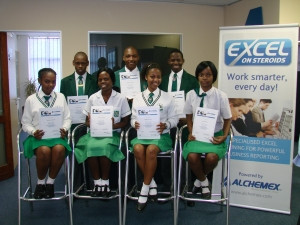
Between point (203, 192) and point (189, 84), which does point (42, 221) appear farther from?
point (189, 84)

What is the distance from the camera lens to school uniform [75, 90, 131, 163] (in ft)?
9.32

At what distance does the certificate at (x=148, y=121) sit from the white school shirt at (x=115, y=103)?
0.28 m

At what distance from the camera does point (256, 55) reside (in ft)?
10.3

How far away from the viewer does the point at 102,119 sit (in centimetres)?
289

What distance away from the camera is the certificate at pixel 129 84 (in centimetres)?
329

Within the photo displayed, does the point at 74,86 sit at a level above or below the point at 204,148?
above

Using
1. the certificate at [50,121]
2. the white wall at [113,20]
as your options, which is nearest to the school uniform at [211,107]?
the certificate at [50,121]

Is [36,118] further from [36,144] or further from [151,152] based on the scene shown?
[151,152]

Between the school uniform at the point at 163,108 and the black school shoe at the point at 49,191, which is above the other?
the school uniform at the point at 163,108

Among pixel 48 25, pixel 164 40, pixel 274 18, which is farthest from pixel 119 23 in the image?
pixel 274 18

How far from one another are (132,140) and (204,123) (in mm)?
712

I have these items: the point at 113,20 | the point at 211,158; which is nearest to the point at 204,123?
the point at 211,158

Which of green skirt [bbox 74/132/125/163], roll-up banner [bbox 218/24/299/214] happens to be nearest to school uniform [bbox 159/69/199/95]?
roll-up banner [bbox 218/24/299/214]

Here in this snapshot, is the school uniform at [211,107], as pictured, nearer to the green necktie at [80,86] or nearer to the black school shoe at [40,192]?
the green necktie at [80,86]
